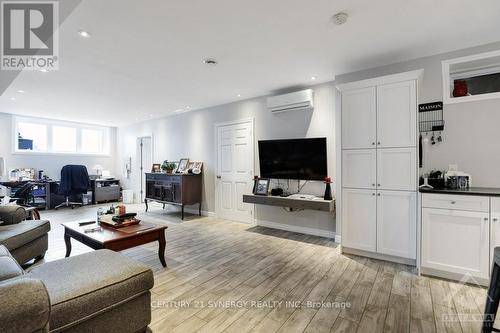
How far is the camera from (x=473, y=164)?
8.57 feet

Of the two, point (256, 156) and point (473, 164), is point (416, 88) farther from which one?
point (256, 156)

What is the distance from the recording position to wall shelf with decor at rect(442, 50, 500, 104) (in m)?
2.61

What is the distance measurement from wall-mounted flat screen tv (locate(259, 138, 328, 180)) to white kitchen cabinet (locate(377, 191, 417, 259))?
3.36ft

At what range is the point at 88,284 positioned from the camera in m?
1.37

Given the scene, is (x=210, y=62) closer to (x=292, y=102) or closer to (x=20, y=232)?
(x=292, y=102)

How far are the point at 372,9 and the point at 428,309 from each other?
2.55 m

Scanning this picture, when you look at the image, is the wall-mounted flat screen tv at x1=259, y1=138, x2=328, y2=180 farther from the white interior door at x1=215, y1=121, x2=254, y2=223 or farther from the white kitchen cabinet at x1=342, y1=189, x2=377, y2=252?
the white kitchen cabinet at x1=342, y1=189, x2=377, y2=252

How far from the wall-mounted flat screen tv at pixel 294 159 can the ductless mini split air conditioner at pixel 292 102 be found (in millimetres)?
560

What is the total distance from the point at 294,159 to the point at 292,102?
0.94 m

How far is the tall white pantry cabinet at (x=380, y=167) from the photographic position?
2.65 meters

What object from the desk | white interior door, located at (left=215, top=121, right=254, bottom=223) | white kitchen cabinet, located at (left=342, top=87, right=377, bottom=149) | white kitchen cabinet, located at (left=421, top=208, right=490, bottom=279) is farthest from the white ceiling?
the desk

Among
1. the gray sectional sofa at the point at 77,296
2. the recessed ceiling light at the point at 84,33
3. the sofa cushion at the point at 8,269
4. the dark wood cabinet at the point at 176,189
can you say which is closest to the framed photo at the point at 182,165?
the dark wood cabinet at the point at 176,189

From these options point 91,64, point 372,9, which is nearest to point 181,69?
point 91,64

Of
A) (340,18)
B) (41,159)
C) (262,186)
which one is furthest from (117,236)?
(41,159)
